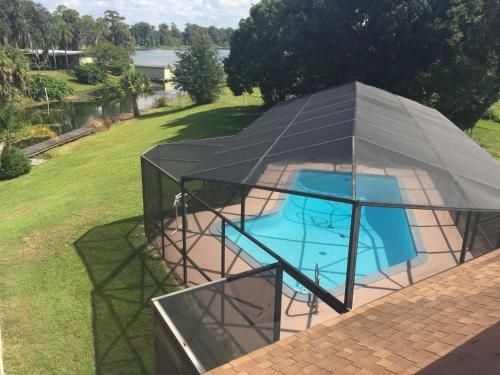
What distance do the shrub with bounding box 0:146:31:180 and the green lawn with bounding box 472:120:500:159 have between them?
25.9 metres

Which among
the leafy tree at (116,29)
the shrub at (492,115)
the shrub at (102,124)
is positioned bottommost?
the shrub at (102,124)

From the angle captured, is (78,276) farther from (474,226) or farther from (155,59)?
(155,59)

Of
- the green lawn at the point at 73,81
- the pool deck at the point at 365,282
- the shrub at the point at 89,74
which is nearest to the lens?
the pool deck at the point at 365,282

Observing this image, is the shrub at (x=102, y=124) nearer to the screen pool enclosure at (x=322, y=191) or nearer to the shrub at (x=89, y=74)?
the screen pool enclosure at (x=322, y=191)

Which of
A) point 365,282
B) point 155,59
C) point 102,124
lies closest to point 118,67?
point 155,59

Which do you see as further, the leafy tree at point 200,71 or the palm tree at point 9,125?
the leafy tree at point 200,71

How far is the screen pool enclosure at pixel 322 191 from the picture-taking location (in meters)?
5.90

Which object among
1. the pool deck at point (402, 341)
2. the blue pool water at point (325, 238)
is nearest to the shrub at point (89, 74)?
the blue pool water at point (325, 238)

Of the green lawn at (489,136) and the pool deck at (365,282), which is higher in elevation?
the green lawn at (489,136)

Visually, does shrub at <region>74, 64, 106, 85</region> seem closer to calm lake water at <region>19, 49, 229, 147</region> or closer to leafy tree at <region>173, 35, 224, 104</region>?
calm lake water at <region>19, 49, 229, 147</region>

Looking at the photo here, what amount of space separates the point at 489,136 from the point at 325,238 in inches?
734

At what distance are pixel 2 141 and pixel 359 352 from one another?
1026 inches

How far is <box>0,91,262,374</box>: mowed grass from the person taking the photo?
6.96 metres

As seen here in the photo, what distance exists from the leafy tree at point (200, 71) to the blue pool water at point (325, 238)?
99.4 feet
